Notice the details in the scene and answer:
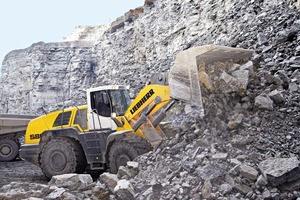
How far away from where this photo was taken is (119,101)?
6.29 metres

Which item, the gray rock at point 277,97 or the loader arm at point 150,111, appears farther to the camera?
the loader arm at point 150,111

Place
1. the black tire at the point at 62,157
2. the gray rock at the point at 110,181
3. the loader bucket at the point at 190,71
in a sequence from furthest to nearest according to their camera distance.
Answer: the black tire at the point at 62,157
the loader bucket at the point at 190,71
the gray rock at the point at 110,181

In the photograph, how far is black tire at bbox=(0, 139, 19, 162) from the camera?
36.8 ft

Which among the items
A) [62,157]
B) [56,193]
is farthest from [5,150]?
[56,193]

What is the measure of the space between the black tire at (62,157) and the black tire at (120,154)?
1158mm

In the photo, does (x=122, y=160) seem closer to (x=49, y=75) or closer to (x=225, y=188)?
(x=225, y=188)

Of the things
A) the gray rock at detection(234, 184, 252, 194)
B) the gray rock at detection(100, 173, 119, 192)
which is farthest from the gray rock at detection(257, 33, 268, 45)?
the gray rock at detection(100, 173, 119, 192)

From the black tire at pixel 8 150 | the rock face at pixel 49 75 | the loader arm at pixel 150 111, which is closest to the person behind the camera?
the loader arm at pixel 150 111

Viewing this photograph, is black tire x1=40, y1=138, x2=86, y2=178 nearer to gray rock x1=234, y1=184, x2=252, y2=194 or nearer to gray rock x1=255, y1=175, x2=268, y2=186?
gray rock x1=234, y1=184, x2=252, y2=194

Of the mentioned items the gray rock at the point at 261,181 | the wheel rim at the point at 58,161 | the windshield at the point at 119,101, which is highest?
the windshield at the point at 119,101

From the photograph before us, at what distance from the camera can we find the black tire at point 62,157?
6.46 m

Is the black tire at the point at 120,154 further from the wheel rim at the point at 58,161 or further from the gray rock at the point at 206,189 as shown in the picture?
the gray rock at the point at 206,189

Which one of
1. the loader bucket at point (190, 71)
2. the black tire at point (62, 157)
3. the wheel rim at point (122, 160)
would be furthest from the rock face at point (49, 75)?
the loader bucket at point (190, 71)

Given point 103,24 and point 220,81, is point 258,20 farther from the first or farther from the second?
point 103,24
